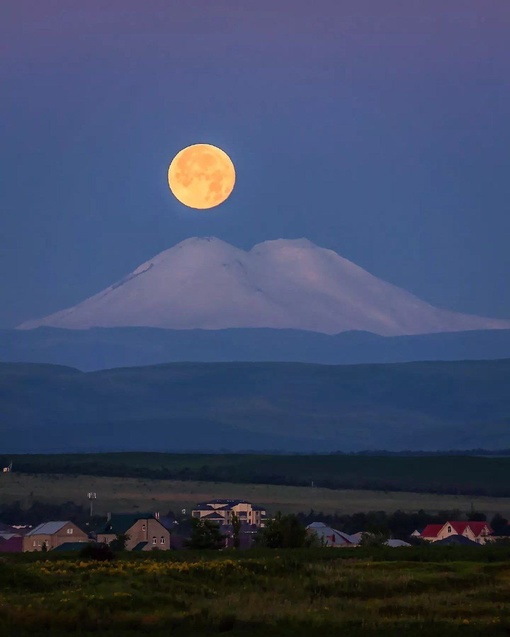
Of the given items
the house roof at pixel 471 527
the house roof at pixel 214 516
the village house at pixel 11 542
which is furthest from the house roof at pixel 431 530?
the village house at pixel 11 542

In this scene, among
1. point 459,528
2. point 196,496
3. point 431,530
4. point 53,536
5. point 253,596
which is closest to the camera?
point 253,596

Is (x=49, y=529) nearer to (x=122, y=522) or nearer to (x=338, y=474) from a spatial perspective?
(x=122, y=522)

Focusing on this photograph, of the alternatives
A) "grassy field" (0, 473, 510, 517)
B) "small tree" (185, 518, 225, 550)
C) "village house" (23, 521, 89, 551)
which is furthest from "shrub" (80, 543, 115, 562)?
"grassy field" (0, 473, 510, 517)

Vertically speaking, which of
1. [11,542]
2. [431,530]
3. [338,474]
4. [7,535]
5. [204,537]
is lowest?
[204,537]

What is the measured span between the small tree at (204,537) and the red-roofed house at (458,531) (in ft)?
90.0

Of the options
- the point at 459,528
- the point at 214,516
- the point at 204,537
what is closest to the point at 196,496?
the point at 214,516

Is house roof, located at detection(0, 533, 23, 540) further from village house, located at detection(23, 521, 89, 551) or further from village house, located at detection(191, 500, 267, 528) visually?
village house, located at detection(191, 500, 267, 528)

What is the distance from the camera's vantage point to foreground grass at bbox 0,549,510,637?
34.8m

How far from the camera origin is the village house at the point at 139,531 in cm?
8775

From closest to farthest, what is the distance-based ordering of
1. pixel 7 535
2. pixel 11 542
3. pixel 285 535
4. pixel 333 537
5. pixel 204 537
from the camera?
pixel 285 535
pixel 204 537
pixel 333 537
pixel 11 542
pixel 7 535

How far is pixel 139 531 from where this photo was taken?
90.2 m

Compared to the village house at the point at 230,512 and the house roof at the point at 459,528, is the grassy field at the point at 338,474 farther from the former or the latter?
the house roof at the point at 459,528

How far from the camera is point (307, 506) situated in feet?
440

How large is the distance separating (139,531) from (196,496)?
52.7 meters
